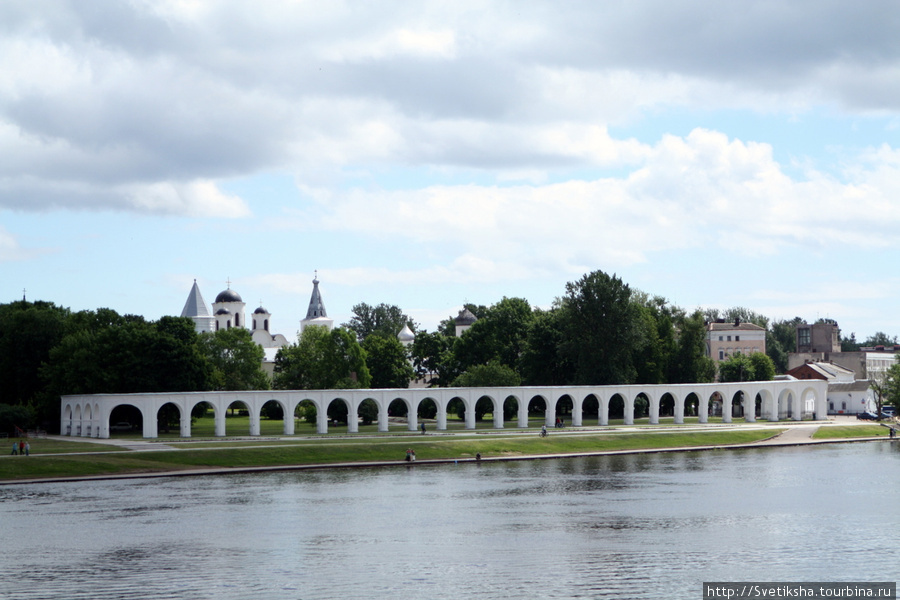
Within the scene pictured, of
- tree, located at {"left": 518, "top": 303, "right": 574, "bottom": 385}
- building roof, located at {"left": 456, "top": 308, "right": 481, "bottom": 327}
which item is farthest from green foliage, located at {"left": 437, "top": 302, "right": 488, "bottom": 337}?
tree, located at {"left": 518, "top": 303, "right": 574, "bottom": 385}

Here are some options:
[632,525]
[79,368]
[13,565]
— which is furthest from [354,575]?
[79,368]

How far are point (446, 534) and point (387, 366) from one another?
69.3 meters

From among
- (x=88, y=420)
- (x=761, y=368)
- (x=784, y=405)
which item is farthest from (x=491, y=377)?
(x=761, y=368)

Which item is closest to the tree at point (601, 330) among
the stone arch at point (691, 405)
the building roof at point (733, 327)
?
the stone arch at point (691, 405)

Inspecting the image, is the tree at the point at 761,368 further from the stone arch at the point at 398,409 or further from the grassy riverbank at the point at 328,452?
the grassy riverbank at the point at 328,452

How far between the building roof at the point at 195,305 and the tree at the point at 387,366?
203 feet

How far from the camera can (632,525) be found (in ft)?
135

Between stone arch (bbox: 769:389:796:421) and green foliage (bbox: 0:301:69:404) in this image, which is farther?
stone arch (bbox: 769:389:796:421)

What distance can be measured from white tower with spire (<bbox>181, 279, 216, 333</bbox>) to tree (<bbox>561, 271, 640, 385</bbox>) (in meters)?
78.1

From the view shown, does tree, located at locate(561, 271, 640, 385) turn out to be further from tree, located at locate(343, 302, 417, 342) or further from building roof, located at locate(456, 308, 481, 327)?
tree, located at locate(343, 302, 417, 342)

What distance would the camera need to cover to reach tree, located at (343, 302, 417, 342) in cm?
18650

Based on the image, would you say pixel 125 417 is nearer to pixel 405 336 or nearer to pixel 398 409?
pixel 398 409

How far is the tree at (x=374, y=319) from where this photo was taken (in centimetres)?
18650

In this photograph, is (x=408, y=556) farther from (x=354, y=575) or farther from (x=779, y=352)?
(x=779, y=352)
